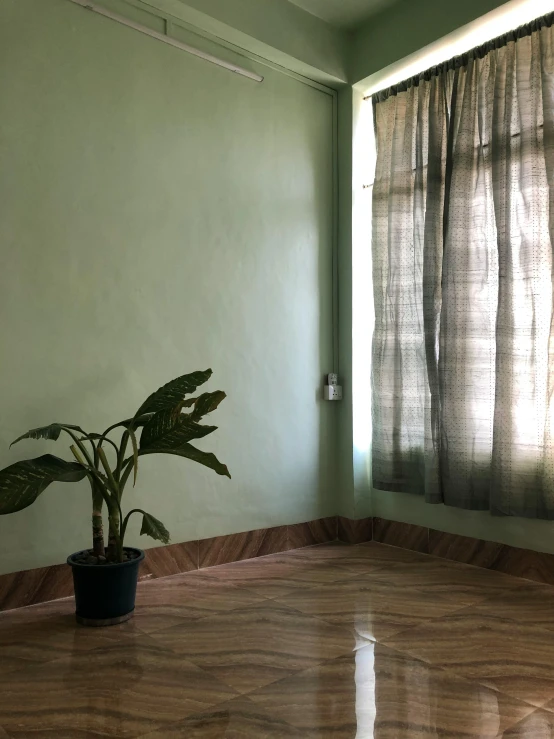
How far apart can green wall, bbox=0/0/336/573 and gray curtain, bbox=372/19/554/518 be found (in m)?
0.41

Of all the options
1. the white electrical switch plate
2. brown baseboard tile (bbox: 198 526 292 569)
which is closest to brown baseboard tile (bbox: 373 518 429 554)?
brown baseboard tile (bbox: 198 526 292 569)

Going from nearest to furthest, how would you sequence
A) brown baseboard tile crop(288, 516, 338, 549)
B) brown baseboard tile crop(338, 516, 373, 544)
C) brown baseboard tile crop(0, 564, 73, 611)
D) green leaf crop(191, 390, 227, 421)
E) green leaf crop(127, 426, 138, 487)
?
green leaf crop(127, 426, 138, 487), green leaf crop(191, 390, 227, 421), brown baseboard tile crop(0, 564, 73, 611), brown baseboard tile crop(288, 516, 338, 549), brown baseboard tile crop(338, 516, 373, 544)

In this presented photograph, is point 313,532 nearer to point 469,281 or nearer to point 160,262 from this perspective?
point 469,281

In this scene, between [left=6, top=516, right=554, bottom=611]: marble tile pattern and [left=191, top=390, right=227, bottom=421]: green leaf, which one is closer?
[left=191, top=390, right=227, bottom=421]: green leaf

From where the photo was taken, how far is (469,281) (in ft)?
10.3

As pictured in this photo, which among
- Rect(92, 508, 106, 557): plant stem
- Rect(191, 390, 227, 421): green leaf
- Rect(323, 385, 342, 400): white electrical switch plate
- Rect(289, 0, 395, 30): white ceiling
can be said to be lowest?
Rect(92, 508, 106, 557): plant stem

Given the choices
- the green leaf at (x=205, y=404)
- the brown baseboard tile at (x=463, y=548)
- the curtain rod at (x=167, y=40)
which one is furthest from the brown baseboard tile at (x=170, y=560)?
the curtain rod at (x=167, y=40)

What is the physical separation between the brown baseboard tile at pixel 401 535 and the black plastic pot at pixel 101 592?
1.65m

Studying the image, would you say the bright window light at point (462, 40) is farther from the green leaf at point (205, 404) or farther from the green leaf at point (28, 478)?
the green leaf at point (28, 478)

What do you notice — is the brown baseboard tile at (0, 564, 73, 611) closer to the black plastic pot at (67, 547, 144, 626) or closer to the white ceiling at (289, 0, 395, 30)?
the black plastic pot at (67, 547, 144, 626)

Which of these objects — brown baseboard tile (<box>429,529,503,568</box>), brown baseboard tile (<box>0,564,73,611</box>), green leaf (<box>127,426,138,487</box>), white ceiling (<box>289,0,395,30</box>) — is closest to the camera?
green leaf (<box>127,426,138,487</box>)

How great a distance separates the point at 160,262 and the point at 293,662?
1797 millimetres

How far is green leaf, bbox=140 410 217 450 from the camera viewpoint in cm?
238

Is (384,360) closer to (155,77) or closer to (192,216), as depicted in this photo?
(192,216)
